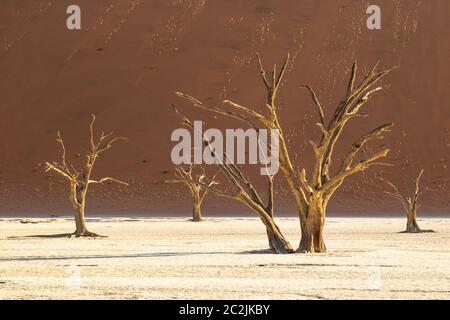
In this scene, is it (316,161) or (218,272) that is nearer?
(218,272)

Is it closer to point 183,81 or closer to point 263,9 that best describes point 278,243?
point 183,81

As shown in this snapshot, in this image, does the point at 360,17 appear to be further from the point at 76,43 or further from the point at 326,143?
the point at 326,143

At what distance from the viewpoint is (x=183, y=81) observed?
190ft

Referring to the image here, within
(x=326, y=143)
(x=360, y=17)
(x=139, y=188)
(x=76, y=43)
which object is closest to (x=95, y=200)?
(x=139, y=188)

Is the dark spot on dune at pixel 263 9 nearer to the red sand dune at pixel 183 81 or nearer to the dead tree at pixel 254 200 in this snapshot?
the red sand dune at pixel 183 81

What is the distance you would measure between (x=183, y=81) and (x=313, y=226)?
42347mm

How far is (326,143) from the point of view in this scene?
15.8 meters

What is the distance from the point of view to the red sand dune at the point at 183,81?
5359cm

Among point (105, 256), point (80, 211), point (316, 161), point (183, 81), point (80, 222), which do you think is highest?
point (183, 81)

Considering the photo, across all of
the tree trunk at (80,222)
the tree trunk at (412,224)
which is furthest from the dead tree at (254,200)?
the tree trunk at (412,224)

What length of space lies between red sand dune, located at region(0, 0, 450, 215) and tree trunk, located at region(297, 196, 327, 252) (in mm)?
35291

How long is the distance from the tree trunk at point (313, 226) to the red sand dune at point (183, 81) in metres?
35.3

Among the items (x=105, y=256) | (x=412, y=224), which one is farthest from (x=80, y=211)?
(x=412, y=224)

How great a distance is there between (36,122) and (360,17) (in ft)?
72.6
